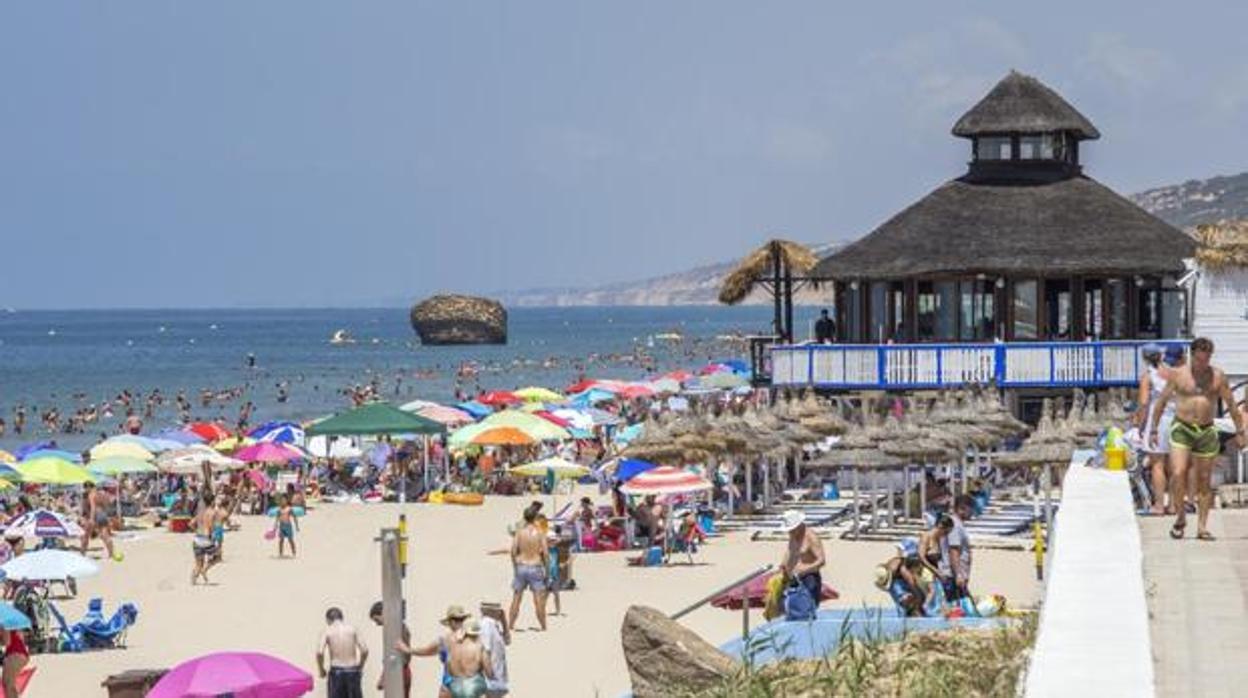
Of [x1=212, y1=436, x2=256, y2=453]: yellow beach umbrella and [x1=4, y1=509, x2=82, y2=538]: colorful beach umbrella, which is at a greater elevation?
[x1=212, y1=436, x2=256, y2=453]: yellow beach umbrella

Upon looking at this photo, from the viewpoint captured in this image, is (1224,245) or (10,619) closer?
(10,619)

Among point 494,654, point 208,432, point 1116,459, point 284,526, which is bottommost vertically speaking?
point 284,526

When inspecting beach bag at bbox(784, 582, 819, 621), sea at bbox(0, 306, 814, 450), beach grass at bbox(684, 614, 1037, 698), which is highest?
beach grass at bbox(684, 614, 1037, 698)

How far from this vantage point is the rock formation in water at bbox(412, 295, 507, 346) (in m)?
165

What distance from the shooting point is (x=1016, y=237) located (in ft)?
127

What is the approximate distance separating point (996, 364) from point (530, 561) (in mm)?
16243

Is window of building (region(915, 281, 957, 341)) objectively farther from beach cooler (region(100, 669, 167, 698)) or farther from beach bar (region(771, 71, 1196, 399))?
beach cooler (region(100, 669, 167, 698))

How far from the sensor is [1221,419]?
25438mm

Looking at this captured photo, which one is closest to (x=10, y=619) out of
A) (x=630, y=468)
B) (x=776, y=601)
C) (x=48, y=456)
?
(x=776, y=601)

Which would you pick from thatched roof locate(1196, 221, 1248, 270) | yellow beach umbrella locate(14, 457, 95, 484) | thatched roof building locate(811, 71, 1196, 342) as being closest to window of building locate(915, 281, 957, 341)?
thatched roof building locate(811, 71, 1196, 342)

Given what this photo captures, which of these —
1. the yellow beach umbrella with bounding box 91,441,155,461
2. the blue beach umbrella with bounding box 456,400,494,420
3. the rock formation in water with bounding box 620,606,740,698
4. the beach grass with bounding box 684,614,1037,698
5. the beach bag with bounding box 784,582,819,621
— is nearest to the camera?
the beach grass with bounding box 684,614,1037,698

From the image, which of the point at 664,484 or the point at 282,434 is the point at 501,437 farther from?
the point at 664,484

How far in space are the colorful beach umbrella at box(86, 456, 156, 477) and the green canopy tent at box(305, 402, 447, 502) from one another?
2.69 m

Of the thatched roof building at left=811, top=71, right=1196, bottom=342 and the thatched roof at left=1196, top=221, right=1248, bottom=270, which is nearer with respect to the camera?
the thatched roof at left=1196, top=221, right=1248, bottom=270
